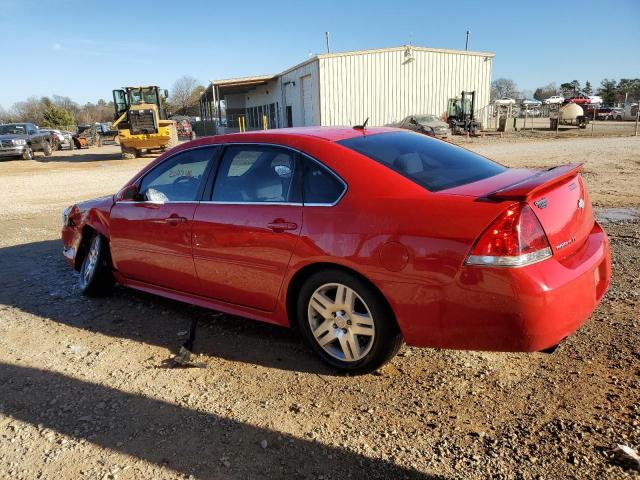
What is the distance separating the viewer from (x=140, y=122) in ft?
73.8

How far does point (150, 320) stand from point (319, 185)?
216 centimetres

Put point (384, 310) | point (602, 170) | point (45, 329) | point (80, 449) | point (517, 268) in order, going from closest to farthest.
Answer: point (517, 268)
point (80, 449)
point (384, 310)
point (45, 329)
point (602, 170)

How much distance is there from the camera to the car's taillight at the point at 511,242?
2521 millimetres

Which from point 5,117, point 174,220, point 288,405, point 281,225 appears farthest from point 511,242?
point 5,117

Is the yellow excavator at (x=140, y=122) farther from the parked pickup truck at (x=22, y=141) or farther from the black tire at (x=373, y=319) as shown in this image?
the black tire at (x=373, y=319)

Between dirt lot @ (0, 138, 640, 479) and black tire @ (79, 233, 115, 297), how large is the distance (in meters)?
0.40

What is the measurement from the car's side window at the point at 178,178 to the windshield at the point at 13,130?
2699 cm

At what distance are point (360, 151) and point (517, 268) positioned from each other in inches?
50.6

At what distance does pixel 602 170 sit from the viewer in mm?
12641

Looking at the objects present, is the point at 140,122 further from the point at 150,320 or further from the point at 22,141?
the point at 150,320

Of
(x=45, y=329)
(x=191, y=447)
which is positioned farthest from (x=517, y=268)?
(x=45, y=329)

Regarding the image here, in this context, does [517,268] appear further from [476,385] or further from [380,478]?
[380,478]

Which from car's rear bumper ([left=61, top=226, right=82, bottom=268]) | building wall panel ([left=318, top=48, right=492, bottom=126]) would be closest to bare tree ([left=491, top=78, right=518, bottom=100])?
building wall panel ([left=318, top=48, right=492, bottom=126])

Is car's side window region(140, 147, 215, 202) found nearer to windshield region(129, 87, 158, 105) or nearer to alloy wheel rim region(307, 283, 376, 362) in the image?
alloy wheel rim region(307, 283, 376, 362)
